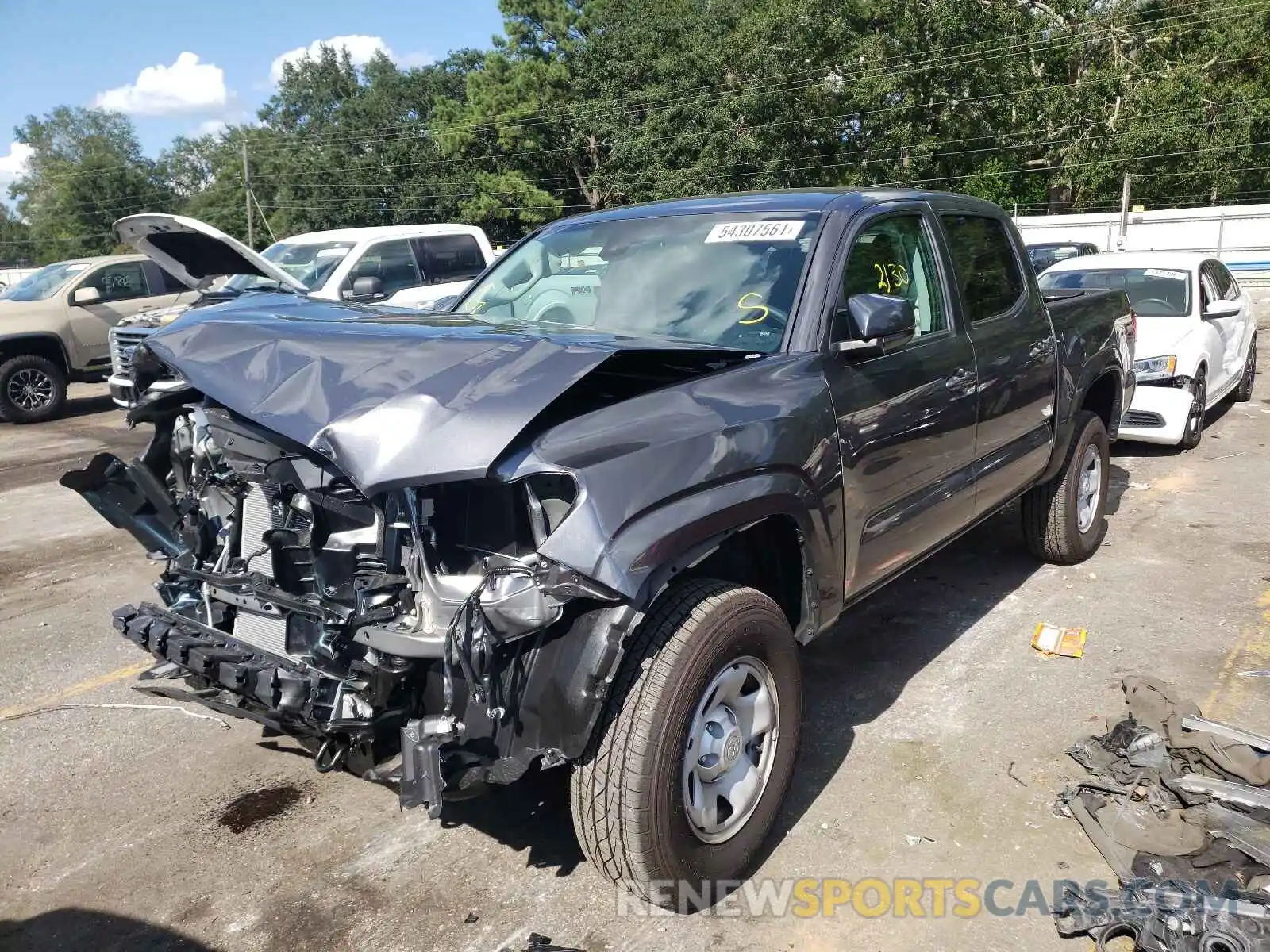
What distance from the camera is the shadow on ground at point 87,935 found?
2.74 metres

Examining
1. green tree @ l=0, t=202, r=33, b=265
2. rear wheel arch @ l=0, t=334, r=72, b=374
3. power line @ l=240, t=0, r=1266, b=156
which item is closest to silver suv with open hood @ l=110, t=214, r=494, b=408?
rear wheel arch @ l=0, t=334, r=72, b=374

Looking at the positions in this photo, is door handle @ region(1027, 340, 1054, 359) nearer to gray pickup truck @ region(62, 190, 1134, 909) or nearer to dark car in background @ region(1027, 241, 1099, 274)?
gray pickup truck @ region(62, 190, 1134, 909)

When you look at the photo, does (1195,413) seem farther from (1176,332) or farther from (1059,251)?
(1059,251)

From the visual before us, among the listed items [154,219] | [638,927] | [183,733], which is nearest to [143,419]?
[183,733]

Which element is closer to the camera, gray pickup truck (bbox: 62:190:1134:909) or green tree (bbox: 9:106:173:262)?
gray pickup truck (bbox: 62:190:1134:909)

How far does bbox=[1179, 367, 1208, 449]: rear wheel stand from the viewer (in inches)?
330

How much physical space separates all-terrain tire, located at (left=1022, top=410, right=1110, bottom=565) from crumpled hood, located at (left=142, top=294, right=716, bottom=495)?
10.7 feet

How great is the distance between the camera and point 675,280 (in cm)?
377

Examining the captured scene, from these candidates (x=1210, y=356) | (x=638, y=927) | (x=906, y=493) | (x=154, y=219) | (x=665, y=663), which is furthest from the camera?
(x=1210, y=356)

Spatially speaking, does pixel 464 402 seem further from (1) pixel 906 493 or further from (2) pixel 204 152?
(2) pixel 204 152

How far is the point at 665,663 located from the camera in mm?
2568

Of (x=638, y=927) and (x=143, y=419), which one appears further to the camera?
(x=143, y=419)

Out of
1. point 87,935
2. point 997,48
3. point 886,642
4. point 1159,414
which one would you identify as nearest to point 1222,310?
point 1159,414

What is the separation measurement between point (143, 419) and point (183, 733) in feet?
4.33
